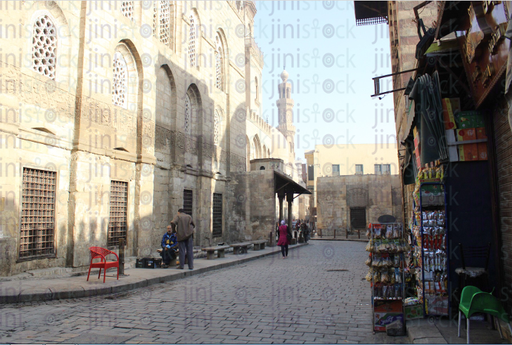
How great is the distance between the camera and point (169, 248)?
1104 cm

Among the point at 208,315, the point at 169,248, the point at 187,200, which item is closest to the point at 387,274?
the point at 208,315

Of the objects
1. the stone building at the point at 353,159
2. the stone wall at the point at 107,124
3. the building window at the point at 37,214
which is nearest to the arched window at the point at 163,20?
the stone wall at the point at 107,124

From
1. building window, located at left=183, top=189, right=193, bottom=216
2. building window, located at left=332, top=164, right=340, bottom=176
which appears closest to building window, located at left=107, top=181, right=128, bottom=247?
building window, located at left=183, top=189, right=193, bottom=216

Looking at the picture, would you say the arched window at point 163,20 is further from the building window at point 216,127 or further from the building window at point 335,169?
the building window at point 335,169

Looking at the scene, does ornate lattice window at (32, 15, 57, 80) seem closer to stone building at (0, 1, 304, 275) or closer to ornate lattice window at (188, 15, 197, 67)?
stone building at (0, 1, 304, 275)

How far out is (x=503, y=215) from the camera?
4.81 meters

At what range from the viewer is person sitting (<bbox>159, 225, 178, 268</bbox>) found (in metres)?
11.0

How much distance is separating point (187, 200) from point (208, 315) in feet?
38.4

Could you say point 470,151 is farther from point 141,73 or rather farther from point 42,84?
point 141,73

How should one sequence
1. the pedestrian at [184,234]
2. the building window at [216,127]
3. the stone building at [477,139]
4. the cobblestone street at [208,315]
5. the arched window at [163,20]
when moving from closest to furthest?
the stone building at [477,139]
the cobblestone street at [208,315]
the pedestrian at [184,234]
the arched window at [163,20]
the building window at [216,127]

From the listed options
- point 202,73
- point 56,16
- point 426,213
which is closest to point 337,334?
point 426,213

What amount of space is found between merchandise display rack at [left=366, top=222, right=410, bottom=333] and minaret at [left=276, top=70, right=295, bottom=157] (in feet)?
216

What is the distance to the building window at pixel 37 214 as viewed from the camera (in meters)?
9.18

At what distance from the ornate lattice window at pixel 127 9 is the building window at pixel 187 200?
23.4 feet
